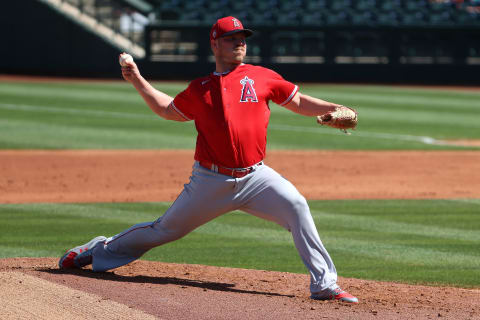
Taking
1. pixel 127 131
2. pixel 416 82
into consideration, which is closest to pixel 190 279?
pixel 127 131

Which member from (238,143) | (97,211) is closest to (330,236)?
(97,211)

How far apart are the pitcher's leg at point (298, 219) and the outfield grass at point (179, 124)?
377 inches

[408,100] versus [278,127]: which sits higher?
[408,100]

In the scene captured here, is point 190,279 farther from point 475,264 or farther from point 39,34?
point 39,34

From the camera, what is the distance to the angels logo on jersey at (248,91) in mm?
5270

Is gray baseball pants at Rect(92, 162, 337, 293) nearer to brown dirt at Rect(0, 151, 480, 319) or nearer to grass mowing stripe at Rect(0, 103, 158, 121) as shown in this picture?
brown dirt at Rect(0, 151, 480, 319)

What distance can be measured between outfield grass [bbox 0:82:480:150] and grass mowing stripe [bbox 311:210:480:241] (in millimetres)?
6137

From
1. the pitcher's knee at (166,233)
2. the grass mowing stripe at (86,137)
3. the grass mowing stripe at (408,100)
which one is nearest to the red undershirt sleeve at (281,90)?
the pitcher's knee at (166,233)

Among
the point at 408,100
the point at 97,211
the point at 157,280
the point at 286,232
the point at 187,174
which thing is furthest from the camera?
the point at 408,100

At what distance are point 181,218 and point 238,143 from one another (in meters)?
0.62

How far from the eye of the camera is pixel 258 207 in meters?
5.40

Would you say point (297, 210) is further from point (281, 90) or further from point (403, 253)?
point (403, 253)

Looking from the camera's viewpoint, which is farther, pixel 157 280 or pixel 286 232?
pixel 286 232

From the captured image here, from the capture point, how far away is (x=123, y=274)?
607cm
